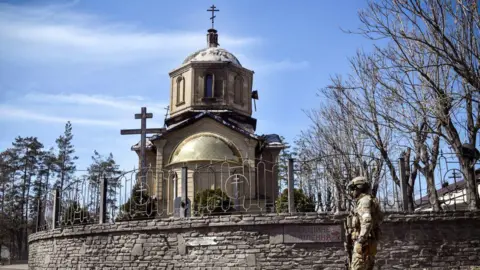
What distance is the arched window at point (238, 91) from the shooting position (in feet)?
95.3

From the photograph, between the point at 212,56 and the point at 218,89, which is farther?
the point at 212,56

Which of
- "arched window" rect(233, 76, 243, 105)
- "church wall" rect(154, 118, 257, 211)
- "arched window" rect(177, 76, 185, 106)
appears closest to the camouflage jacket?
"church wall" rect(154, 118, 257, 211)

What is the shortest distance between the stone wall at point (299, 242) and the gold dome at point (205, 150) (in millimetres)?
10388

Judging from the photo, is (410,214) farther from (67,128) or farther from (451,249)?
(67,128)

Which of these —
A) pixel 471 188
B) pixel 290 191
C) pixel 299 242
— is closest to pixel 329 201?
pixel 290 191

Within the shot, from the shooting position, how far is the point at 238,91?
96.1 ft

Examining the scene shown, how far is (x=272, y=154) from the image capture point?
26.7 meters

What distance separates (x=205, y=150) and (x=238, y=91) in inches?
299

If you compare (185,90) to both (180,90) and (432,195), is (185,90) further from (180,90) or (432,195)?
(432,195)

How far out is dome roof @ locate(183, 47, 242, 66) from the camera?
96.3 ft

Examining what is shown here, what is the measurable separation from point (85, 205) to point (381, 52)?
9.04 m

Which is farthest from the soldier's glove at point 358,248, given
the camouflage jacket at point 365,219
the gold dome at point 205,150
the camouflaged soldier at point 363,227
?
the gold dome at point 205,150

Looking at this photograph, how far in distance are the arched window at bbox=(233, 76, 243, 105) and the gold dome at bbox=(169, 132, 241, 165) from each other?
5412mm

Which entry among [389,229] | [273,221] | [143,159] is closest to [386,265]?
[389,229]
